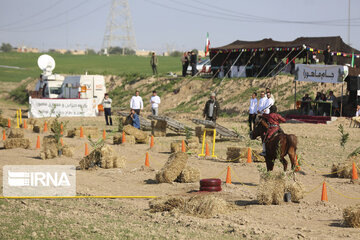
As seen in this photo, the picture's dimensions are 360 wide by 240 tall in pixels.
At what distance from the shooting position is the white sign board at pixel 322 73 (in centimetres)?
2956

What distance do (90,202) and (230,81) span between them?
30.5 m

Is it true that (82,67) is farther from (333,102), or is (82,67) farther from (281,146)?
(281,146)

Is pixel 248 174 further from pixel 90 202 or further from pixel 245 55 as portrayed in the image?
pixel 245 55

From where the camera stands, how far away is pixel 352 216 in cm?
1073

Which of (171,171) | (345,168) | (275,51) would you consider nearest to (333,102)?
(275,51)

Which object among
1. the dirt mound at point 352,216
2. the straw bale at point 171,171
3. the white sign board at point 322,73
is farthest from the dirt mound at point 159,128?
the dirt mound at point 352,216

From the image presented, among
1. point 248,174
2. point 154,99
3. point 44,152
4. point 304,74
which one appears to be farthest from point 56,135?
point 304,74

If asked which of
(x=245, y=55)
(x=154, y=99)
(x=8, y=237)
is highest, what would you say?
(x=245, y=55)

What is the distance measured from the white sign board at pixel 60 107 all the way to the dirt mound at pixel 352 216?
27825mm

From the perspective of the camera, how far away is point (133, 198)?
44.3ft

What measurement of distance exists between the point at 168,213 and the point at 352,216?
3.48 m

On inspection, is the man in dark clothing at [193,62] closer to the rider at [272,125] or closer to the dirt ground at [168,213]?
the dirt ground at [168,213]

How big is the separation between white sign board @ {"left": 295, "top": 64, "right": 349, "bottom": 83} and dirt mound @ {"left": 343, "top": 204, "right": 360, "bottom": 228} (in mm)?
19622

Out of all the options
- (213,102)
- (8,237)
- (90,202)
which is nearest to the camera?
(8,237)
